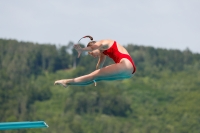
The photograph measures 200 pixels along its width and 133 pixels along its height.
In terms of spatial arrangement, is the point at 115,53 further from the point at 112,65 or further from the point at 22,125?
the point at 22,125

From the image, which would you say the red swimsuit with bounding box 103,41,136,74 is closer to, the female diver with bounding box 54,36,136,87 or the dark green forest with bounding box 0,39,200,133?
the female diver with bounding box 54,36,136,87

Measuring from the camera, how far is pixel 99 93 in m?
124

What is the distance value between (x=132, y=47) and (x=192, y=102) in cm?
2922

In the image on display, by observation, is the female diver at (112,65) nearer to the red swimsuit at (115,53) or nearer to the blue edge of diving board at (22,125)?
the red swimsuit at (115,53)

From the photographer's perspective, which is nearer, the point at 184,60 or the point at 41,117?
the point at 41,117

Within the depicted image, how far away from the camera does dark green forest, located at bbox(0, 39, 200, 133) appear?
11188 centimetres

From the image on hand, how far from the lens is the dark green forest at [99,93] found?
111875 mm

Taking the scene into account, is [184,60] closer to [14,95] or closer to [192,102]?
[192,102]

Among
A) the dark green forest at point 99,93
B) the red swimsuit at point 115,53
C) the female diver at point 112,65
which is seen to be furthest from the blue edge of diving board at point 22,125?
the dark green forest at point 99,93

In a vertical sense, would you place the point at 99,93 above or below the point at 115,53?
below

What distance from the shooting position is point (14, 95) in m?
122

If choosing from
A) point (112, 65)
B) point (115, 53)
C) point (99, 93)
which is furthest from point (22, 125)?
point (99, 93)

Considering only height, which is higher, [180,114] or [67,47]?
[67,47]

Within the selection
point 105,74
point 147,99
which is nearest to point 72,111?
point 147,99
